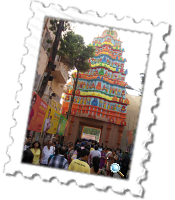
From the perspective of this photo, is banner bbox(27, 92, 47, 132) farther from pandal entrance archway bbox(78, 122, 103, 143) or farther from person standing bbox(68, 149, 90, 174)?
pandal entrance archway bbox(78, 122, 103, 143)

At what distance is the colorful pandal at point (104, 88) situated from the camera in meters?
20.4

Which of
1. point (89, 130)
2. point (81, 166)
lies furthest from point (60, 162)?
point (89, 130)

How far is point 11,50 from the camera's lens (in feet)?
5.88

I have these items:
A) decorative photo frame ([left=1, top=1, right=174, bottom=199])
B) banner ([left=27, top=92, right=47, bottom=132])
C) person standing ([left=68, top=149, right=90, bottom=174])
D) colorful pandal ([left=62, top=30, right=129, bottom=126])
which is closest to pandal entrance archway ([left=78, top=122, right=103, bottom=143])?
colorful pandal ([left=62, top=30, right=129, bottom=126])

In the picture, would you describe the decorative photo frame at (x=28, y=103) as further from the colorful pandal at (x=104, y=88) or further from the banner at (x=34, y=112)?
the colorful pandal at (x=104, y=88)

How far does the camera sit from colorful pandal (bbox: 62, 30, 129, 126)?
2042 cm

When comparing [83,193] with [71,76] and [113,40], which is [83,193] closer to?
[71,76]

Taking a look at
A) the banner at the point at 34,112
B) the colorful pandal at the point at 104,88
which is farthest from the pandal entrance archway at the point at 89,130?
the banner at the point at 34,112

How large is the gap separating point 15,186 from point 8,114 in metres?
0.59

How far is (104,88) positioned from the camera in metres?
20.6

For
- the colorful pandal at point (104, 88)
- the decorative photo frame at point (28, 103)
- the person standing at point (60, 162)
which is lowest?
the person standing at point (60, 162)

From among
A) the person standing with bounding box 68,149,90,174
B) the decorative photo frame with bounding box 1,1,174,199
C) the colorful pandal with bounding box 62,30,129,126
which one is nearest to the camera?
the decorative photo frame with bounding box 1,1,174,199

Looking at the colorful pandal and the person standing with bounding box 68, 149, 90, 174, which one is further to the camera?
the colorful pandal

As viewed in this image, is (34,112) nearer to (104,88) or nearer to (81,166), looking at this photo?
(81,166)
